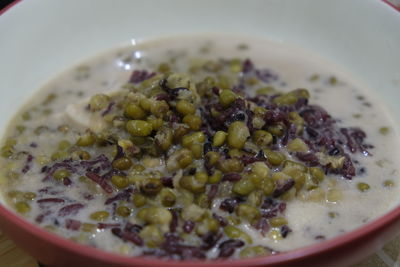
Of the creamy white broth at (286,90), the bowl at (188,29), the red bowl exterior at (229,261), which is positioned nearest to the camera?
the red bowl exterior at (229,261)

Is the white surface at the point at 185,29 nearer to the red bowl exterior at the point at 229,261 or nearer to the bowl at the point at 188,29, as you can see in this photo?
the bowl at the point at 188,29

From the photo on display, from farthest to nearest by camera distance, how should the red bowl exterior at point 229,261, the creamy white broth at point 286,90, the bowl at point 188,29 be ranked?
the bowl at point 188,29 → the creamy white broth at point 286,90 → the red bowl exterior at point 229,261

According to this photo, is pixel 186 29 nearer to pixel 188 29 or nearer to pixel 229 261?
pixel 188 29

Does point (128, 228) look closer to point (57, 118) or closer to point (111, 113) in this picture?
point (111, 113)

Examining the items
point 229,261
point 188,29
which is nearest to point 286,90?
point 188,29

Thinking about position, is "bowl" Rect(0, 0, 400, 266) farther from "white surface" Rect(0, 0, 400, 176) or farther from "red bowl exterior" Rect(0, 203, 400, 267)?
"red bowl exterior" Rect(0, 203, 400, 267)

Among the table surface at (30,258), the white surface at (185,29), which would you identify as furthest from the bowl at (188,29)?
the table surface at (30,258)
